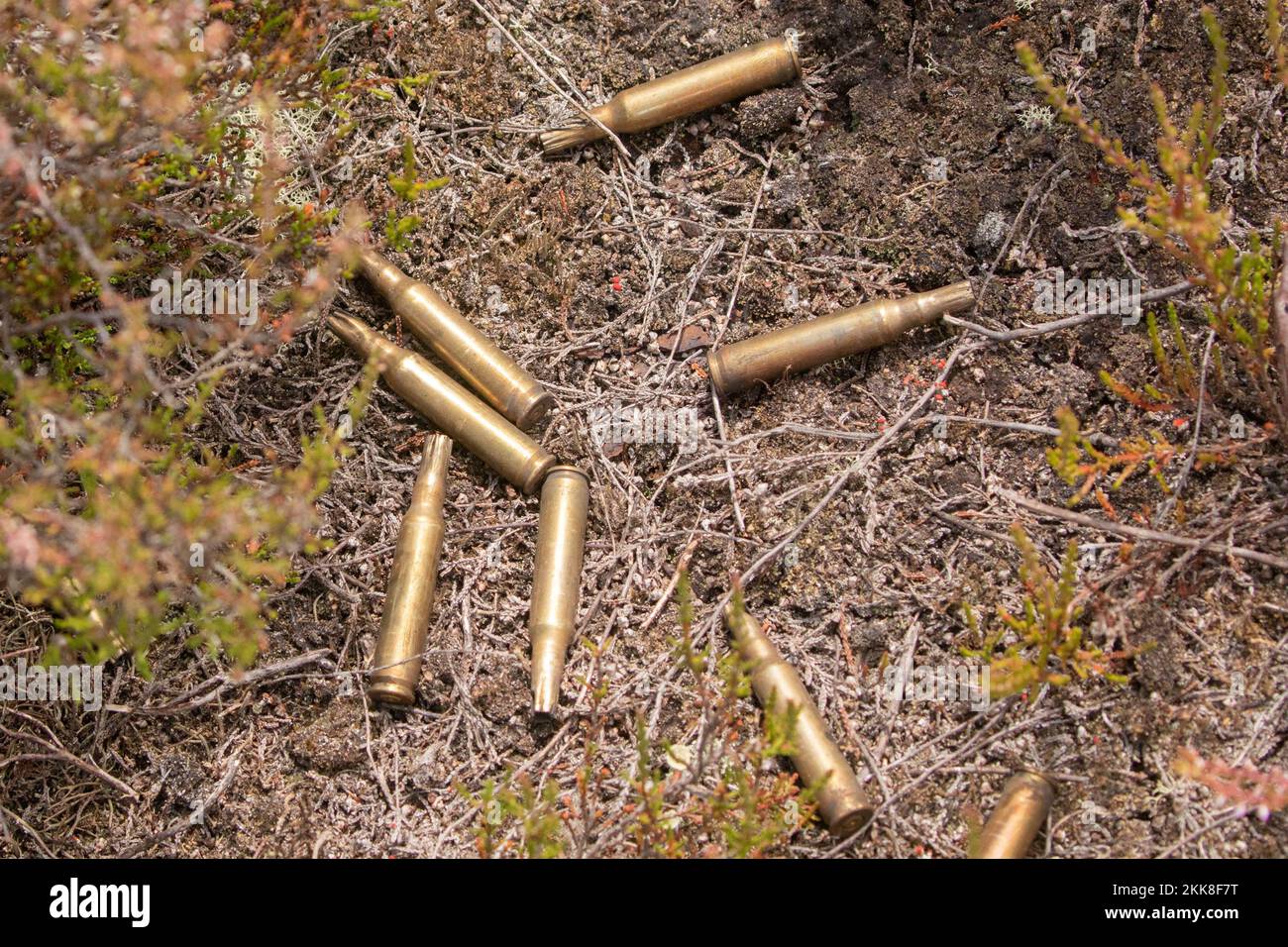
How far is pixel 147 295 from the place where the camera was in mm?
4781

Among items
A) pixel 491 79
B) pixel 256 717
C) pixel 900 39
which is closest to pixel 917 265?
pixel 900 39

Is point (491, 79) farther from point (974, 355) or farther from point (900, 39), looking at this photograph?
point (974, 355)

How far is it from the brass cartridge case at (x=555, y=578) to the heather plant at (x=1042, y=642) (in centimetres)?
137

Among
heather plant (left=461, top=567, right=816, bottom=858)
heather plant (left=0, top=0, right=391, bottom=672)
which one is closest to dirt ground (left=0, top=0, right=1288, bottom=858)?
heather plant (left=461, top=567, right=816, bottom=858)

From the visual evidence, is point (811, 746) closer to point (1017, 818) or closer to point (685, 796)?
point (685, 796)

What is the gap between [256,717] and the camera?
4.36 metres

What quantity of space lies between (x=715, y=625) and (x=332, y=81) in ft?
7.73

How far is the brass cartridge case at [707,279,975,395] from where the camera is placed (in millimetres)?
4609

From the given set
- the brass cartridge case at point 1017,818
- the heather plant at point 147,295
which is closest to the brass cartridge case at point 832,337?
the heather plant at point 147,295

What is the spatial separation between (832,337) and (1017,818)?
1841 millimetres

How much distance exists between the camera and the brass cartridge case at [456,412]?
4.57 m

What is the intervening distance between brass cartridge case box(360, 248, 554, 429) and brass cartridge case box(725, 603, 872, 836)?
45.7 inches

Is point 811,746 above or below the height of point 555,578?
below

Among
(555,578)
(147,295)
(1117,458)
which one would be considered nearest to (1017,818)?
(1117,458)
